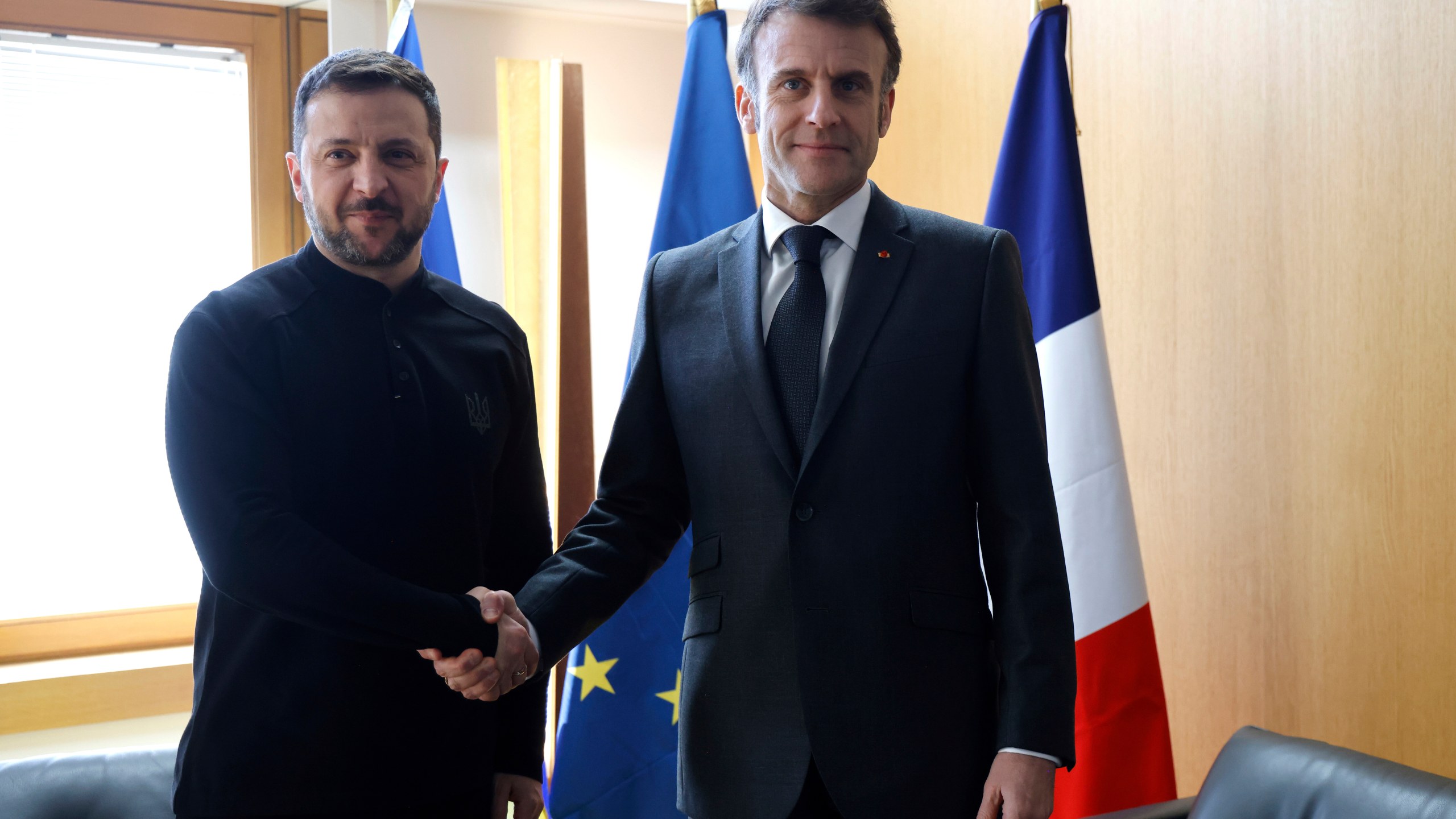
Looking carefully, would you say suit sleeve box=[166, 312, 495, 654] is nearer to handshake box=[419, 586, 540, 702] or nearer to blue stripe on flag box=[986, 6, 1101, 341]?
handshake box=[419, 586, 540, 702]

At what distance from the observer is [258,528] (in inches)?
55.1

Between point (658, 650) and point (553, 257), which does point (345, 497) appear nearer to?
point (658, 650)

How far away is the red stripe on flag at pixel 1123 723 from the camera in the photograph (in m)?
2.12

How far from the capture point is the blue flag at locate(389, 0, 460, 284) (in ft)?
8.42

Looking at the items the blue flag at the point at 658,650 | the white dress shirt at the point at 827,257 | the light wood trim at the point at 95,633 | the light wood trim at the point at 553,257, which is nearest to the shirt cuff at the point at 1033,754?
the white dress shirt at the point at 827,257

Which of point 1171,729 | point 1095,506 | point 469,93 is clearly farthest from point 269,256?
point 1171,729

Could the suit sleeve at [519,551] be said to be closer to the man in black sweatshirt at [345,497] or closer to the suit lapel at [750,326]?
the man in black sweatshirt at [345,497]

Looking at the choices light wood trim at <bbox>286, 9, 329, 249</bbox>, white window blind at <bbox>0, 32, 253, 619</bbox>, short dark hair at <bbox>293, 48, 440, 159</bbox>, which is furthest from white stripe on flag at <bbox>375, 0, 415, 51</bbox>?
short dark hair at <bbox>293, 48, 440, 159</bbox>

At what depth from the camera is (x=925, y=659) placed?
4.45 feet

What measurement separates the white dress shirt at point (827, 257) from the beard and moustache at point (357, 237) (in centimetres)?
52

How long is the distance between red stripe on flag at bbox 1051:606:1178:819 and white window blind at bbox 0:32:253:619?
230cm

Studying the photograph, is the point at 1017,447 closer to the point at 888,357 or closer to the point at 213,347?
the point at 888,357

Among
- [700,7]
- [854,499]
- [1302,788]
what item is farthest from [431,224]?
[1302,788]

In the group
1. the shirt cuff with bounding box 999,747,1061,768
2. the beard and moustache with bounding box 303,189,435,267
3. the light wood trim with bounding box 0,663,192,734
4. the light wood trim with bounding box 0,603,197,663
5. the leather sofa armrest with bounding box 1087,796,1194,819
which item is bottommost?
the leather sofa armrest with bounding box 1087,796,1194,819
